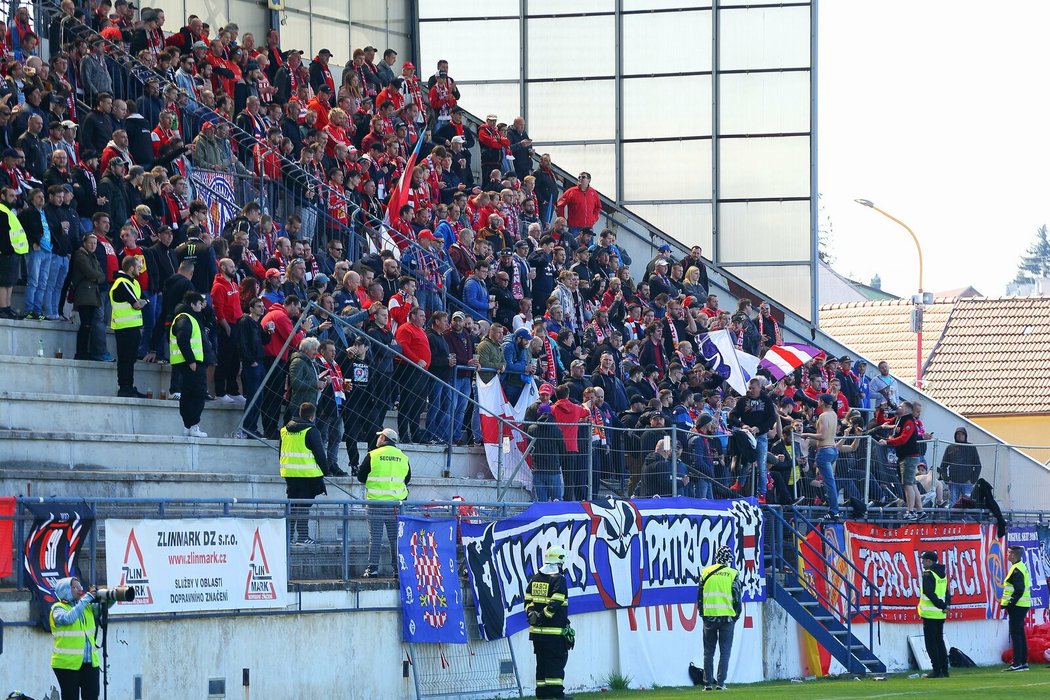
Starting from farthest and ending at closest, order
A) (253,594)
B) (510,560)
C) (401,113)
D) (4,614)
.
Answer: (401,113)
(510,560)
(253,594)
(4,614)

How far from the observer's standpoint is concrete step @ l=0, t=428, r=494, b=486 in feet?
57.5

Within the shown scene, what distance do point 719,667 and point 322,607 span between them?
6.06m

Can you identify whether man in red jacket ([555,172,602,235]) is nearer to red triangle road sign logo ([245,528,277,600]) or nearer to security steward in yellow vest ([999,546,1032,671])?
security steward in yellow vest ([999,546,1032,671])

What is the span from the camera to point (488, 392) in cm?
2303

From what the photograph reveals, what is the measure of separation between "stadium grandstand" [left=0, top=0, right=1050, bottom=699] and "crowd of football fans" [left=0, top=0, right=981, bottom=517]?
0.17 ft

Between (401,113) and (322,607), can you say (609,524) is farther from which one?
(401,113)

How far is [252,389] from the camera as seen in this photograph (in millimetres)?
20266

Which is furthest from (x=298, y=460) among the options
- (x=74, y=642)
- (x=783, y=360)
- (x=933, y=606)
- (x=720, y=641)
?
(x=783, y=360)

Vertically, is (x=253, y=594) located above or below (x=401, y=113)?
below

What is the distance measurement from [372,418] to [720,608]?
484 centimetres

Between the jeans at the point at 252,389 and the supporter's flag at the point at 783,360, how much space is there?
11532 millimetres

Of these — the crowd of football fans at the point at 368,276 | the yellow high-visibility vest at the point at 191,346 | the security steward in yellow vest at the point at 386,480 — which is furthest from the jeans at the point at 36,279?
the security steward in yellow vest at the point at 386,480

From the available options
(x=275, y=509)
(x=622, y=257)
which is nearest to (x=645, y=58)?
(x=622, y=257)

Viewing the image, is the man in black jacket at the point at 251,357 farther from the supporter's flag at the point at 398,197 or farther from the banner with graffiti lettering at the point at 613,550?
the supporter's flag at the point at 398,197
